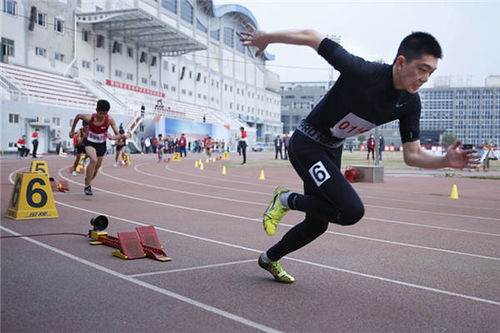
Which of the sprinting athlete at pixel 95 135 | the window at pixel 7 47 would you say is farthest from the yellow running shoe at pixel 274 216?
the window at pixel 7 47

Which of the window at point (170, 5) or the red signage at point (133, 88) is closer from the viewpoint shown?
the red signage at point (133, 88)

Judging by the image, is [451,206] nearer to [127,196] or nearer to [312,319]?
[127,196]

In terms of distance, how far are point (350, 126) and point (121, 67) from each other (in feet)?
179

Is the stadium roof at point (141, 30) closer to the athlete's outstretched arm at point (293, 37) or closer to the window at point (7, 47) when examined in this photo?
the window at point (7, 47)

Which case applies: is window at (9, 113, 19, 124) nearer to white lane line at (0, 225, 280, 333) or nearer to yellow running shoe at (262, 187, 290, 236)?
white lane line at (0, 225, 280, 333)

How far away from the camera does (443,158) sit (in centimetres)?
361

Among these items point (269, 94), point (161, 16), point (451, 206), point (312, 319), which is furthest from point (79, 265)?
point (269, 94)

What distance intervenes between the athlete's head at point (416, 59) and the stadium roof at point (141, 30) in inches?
1860

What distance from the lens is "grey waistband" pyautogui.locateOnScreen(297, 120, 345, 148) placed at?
4.00m

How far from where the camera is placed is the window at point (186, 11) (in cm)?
6812

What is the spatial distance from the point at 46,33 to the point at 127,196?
38.5m

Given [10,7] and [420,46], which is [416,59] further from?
[10,7]

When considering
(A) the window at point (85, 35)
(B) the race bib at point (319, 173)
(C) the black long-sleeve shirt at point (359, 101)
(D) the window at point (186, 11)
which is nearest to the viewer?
(C) the black long-sleeve shirt at point (359, 101)

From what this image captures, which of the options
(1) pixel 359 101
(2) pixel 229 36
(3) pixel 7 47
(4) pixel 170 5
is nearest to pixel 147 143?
(3) pixel 7 47
